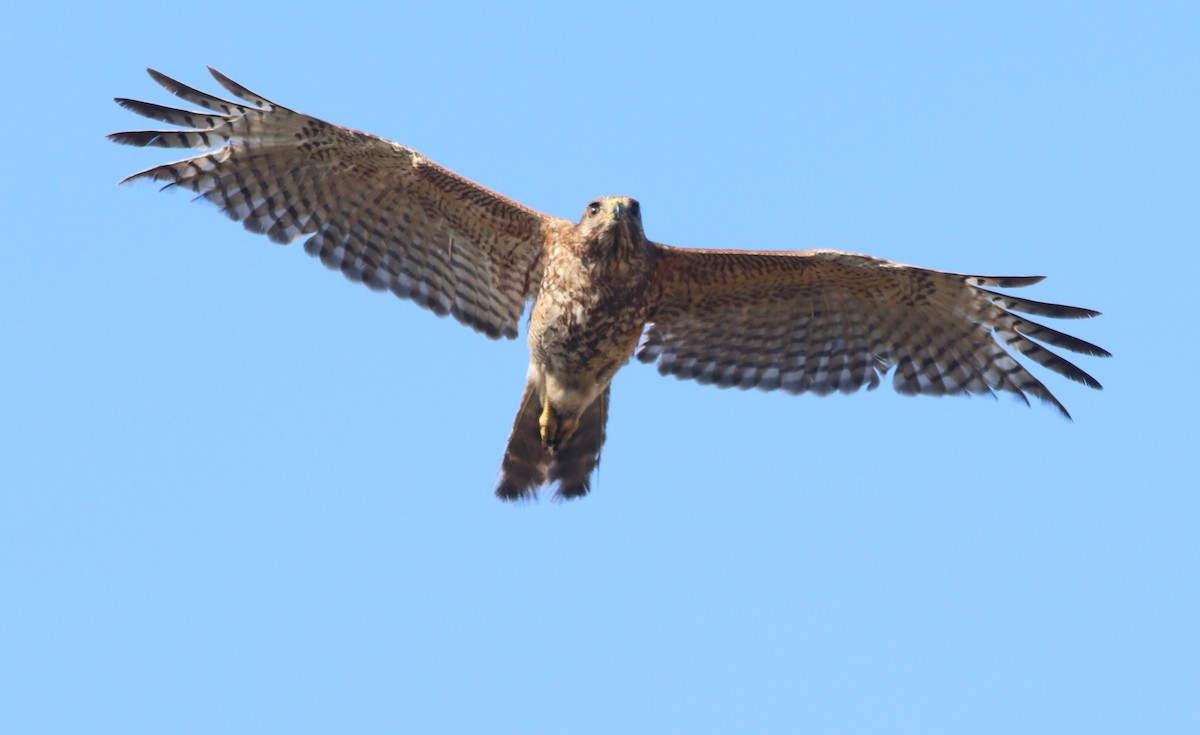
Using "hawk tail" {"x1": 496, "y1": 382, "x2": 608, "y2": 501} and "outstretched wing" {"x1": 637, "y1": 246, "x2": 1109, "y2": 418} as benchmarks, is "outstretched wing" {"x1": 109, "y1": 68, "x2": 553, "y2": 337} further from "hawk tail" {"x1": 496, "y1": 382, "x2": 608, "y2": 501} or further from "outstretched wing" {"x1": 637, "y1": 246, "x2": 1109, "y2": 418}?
"outstretched wing" {"x1": 637, "y1": 246, "x2": 1109, "y2": 418}

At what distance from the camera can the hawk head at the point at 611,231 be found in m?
11.2

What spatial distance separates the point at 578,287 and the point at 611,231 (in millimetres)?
449

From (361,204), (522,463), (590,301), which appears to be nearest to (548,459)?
(522,463)

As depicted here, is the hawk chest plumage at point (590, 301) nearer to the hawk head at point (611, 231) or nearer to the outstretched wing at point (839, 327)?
the hawk head at point (611, 231)

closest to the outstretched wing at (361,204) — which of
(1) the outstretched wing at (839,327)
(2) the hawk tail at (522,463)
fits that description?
(2) the hawk tail at (522,463)

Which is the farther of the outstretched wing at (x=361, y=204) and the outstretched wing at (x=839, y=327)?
the outstretched wing at (x=839, y=327)

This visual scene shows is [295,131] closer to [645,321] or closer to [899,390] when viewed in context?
[645,321]

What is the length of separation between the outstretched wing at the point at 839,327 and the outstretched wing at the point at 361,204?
1.17 metres

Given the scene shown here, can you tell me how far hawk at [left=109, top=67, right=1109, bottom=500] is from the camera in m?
11.5

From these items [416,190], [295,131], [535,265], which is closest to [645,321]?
[535,265]

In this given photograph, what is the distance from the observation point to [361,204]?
39.4 feet

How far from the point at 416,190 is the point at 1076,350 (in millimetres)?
4611

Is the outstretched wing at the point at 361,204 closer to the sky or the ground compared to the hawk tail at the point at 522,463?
closer to the sky

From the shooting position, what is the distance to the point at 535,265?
473 inches
